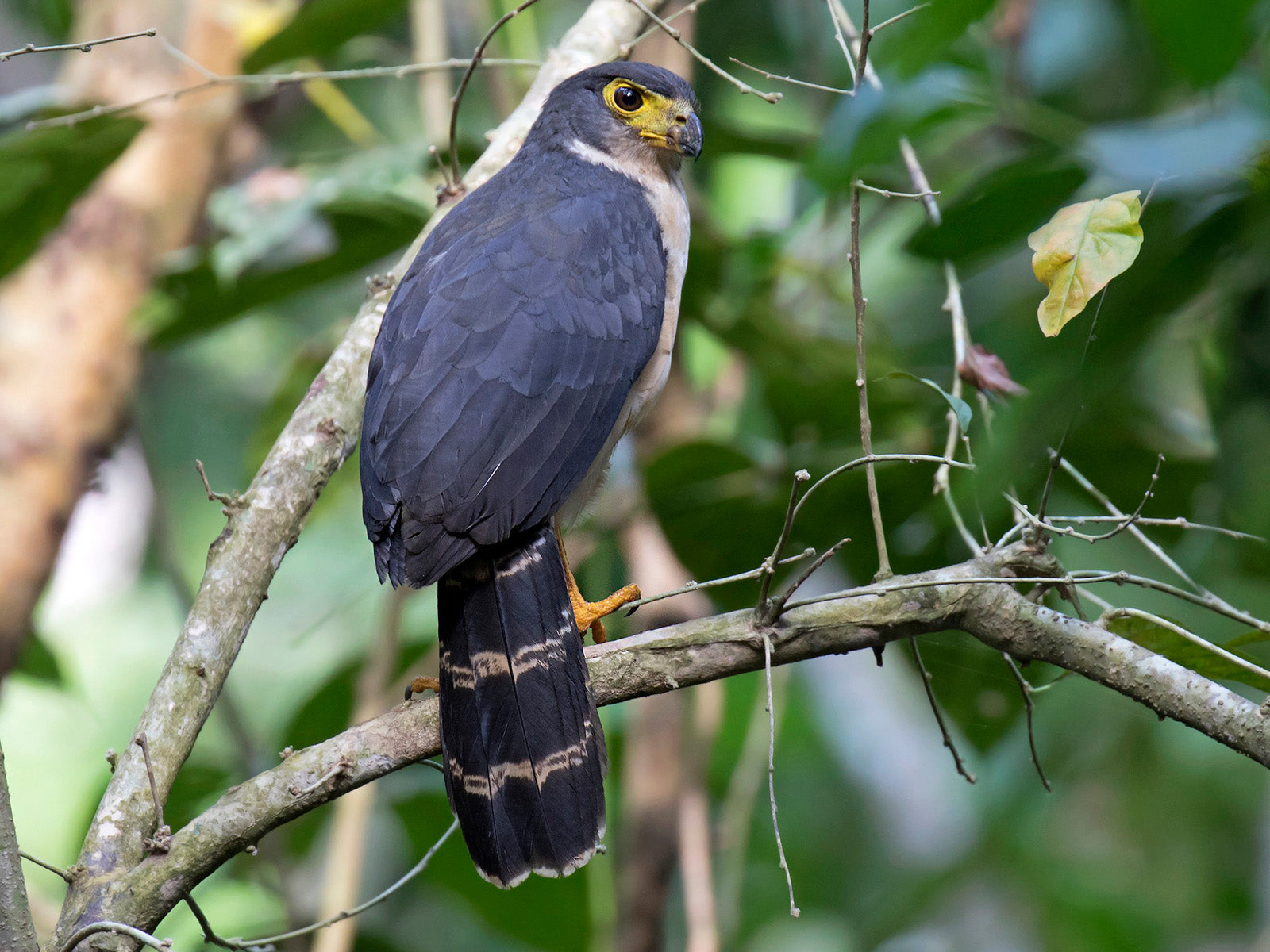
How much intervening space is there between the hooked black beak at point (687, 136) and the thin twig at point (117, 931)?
7.62ft

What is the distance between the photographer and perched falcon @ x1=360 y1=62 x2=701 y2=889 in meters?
2.23

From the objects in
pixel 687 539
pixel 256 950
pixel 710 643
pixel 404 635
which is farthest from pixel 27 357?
pixel 710 643

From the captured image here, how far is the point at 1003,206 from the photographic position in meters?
2.54

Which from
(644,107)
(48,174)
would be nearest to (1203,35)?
(644,107)

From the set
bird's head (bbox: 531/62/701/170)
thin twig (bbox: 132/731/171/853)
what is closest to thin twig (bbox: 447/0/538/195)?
bird's head (bbox: 531/62/701/170)

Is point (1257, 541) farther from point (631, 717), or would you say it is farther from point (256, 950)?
point (631, 717)

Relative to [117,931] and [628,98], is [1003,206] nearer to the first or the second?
[628,98]

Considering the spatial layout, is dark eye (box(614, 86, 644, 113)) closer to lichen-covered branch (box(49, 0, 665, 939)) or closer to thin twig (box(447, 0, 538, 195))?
thin twig (box(447, 0, 538, 195))

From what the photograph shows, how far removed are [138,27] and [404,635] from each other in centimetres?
262

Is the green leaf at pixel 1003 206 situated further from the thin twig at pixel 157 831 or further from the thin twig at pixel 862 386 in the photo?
the thin twig at pixel 157 831

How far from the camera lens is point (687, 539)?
145 inches

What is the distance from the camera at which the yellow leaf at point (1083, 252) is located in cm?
184

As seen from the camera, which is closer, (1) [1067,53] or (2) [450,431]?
(2) [450,431]

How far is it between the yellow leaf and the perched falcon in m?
1.04
